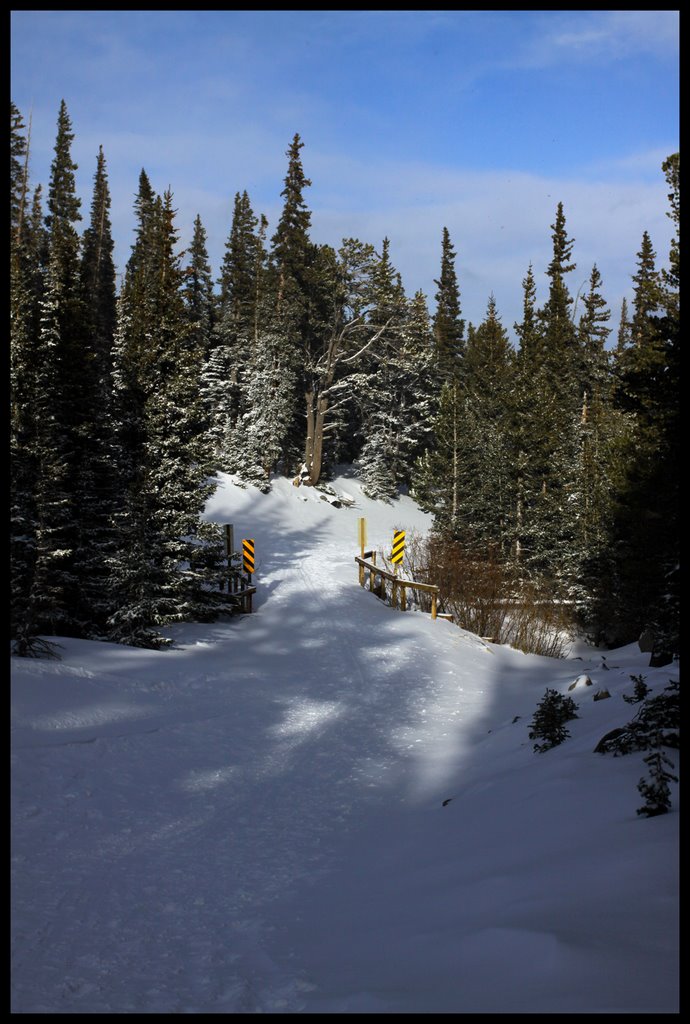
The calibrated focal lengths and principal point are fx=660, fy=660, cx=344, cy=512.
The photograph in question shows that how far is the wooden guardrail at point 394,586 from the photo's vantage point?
19.8 metres

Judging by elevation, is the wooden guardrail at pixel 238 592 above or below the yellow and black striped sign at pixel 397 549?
below

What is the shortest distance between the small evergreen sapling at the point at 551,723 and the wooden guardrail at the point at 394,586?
1091cm

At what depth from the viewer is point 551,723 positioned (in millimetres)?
8117

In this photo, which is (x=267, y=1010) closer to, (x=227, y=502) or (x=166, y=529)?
Answer: (x=166, y=529)

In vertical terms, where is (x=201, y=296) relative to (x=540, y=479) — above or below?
above

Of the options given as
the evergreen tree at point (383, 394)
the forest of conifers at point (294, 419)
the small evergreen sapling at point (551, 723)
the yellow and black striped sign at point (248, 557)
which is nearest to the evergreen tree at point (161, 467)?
the forest of conifers at point (294, 419)

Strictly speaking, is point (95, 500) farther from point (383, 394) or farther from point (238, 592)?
point (383, 394)

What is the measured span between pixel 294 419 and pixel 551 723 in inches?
1594

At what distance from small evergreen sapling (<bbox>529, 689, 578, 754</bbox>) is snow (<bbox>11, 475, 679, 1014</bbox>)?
0.18m

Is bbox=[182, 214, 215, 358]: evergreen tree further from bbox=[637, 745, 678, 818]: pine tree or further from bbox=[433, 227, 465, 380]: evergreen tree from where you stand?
bbox=[637, 745, 678, 818]: pine tree

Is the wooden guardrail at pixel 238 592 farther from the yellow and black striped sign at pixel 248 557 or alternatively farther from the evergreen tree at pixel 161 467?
the evergreen tree at pixel 161 467

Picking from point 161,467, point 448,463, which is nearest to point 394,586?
point 161,467

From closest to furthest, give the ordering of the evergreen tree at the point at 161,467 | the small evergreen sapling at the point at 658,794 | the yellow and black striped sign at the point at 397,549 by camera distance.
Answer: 1. the small evergreen sapling at the point at 658,794
2. the evergreen tree at the point at 161,467
3. the yellow and black striped sign at the point at 397,549

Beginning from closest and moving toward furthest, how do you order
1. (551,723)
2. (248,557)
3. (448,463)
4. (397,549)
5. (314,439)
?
(551,723)
(248,557)
(397,549)
(448,463)
(314,439)
